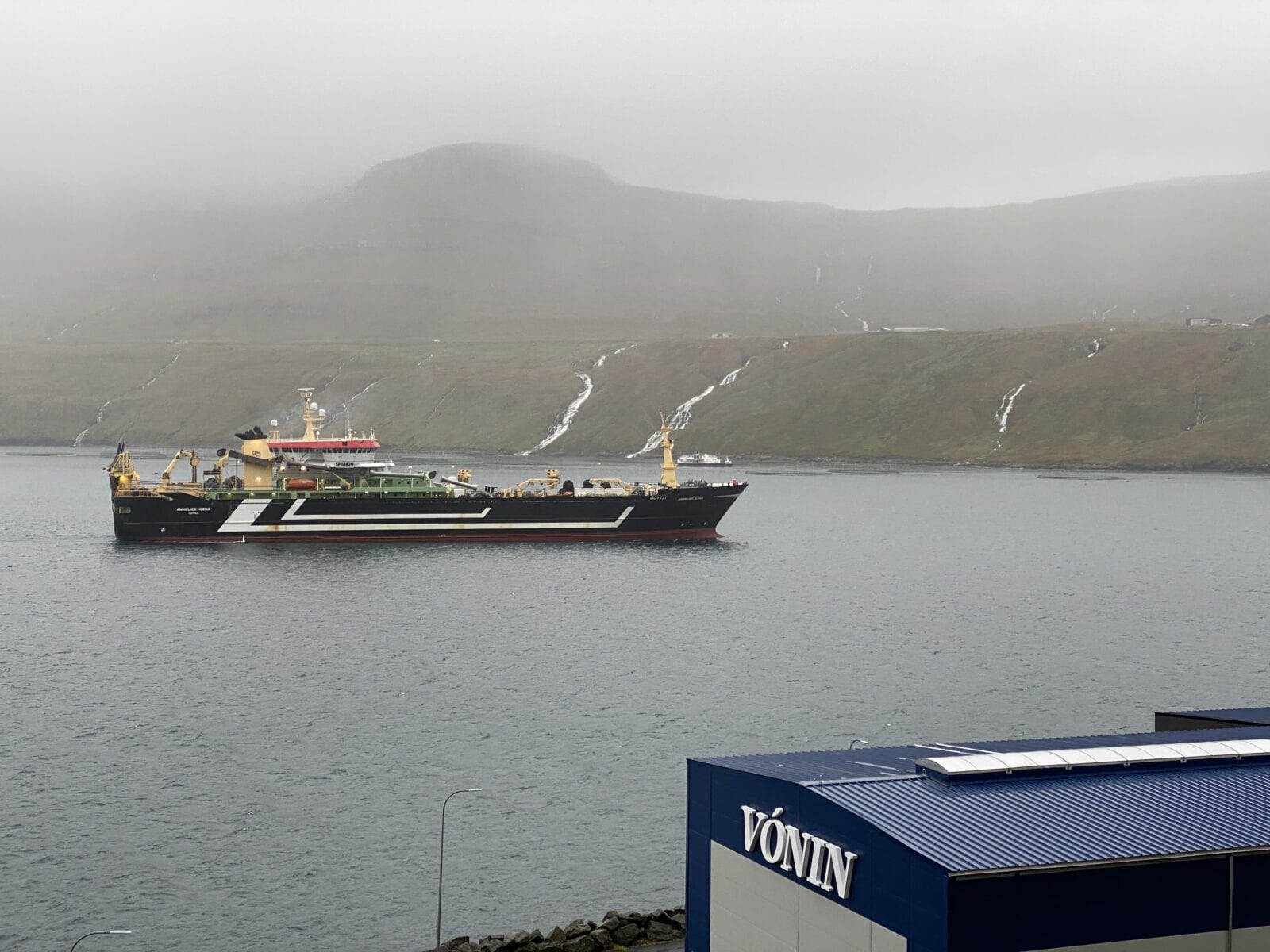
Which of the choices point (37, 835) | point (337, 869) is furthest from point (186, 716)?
point (337, 869)

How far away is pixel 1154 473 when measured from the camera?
639 feet

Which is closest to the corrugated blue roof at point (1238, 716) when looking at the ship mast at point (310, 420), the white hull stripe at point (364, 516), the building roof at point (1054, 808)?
the building roof at point (1054, 808)

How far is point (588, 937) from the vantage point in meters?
29.1

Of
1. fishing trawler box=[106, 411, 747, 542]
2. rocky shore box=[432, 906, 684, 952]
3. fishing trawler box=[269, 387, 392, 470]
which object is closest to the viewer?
rocky shore box=[432, 906, 684, 952]

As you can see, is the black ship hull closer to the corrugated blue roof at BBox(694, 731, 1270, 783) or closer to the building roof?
the corrugated blue roof at BBox(694, 731, 1270, 783)

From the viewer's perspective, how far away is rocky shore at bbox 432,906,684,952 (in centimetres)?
2914

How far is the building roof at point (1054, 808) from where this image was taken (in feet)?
67.4

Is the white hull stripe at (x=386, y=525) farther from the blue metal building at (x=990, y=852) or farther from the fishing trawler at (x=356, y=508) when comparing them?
the blue metal building at (x=990, y=852)

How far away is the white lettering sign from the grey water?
9.87 metres

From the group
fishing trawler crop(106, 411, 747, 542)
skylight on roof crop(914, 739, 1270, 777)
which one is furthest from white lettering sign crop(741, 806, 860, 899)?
fishing trawler crop(106, 411, 747, 542)

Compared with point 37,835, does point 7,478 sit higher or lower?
higher

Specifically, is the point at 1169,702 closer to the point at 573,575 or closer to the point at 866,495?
the point at 573,575

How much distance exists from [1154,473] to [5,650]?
164 metres

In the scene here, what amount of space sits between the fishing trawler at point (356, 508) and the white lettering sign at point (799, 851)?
79.1 metres
